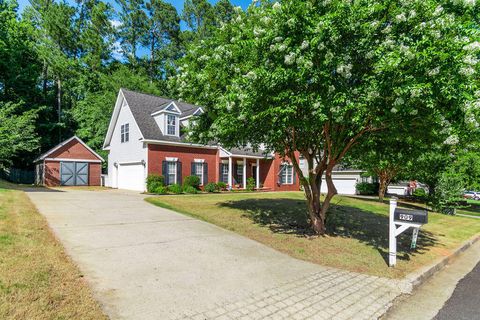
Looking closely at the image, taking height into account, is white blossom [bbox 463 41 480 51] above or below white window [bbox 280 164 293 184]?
above

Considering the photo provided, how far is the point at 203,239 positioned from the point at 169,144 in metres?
14.9

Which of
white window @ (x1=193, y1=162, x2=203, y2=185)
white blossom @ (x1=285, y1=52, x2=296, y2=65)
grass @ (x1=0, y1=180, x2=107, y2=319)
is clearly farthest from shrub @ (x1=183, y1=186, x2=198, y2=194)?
white blossom @ (x1=285, y1=52, x2=296, y2=65)

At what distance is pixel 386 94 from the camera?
5.88 m

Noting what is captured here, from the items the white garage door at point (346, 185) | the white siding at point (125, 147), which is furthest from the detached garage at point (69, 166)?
the white garage door at point (346, 185)

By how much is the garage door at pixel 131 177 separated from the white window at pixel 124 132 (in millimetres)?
2118

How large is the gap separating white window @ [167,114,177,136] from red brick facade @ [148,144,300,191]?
1.25 metres

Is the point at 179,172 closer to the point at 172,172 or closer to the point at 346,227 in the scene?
the point at 172,172

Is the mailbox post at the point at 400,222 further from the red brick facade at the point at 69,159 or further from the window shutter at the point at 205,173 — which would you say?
the red brick facade at the point at 69,159

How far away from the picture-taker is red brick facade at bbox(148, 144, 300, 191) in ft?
67.7

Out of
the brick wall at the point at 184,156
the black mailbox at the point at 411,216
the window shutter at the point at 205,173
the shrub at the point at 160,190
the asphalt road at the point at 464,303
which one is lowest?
the asphalt road at the point at 464,303

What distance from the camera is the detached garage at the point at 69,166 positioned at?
24.1m

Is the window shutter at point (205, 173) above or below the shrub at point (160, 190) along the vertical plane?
above

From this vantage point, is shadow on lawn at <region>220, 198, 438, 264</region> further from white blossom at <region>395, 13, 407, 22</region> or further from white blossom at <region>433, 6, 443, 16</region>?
white blossom at <region>433, 6, 443, 16</region>

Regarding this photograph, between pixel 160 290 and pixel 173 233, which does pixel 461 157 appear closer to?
pixel 173 233
